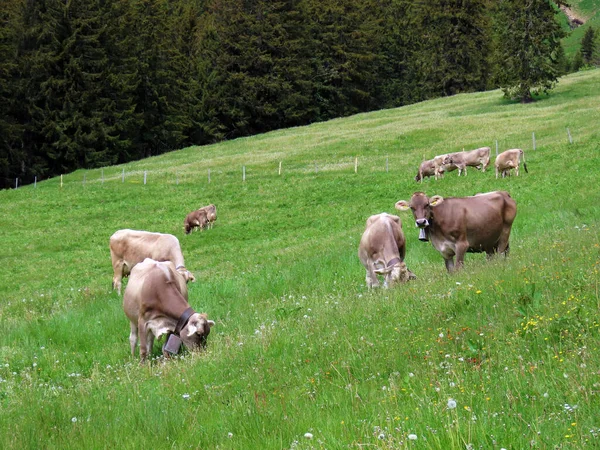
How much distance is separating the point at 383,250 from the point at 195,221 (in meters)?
19.7

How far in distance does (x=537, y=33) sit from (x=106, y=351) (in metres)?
53.0

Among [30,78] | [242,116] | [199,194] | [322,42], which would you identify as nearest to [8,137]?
[30,78]

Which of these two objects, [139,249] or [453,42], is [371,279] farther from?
[453,42]

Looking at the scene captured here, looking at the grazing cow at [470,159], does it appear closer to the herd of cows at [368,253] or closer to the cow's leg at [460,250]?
the herd of cows at [368,253]

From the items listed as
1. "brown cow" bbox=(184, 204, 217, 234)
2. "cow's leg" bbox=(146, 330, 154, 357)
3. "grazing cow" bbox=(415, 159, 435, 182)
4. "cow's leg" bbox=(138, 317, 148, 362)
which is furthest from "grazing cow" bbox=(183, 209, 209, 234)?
"cow's leg" bbox=(138, 317, 148, 362)

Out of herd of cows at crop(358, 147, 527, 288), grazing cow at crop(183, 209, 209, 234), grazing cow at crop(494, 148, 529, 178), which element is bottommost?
grazing cow at crop(183, 209, 209, 234)

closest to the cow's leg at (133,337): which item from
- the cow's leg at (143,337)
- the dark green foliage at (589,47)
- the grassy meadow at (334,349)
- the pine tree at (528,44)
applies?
the grassy meadow at (334,349)

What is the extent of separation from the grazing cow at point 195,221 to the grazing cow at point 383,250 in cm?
1835

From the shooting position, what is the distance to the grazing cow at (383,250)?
13.6 metres

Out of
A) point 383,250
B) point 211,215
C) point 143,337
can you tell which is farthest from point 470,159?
point 143,337

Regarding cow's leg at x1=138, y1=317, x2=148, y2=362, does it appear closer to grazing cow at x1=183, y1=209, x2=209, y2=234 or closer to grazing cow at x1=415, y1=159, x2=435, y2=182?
grazing cow at x1=183, y1=209, x2=209, y2=234

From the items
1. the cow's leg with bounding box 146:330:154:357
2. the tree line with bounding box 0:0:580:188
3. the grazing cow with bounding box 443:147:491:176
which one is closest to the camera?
the cow's leg with bounding box 146:330:154:357

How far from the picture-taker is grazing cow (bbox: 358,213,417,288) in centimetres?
1357

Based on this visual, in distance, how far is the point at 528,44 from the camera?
56156 millimetres
